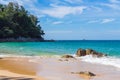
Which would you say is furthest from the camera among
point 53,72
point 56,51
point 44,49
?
point 44,49

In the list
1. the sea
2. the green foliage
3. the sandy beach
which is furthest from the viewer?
the green foliage

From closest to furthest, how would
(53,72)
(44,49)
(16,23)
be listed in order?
(53,72)
(44,49)
(16,23)

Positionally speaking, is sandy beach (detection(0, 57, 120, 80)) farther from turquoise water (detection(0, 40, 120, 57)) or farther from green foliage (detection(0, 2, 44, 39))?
green foliage (detection(0, 2, 44, 39))

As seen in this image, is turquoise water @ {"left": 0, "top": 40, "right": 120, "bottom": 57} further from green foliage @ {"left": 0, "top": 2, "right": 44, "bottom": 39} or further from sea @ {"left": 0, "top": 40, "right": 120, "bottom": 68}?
green foliage @ {"left": 0, "top": 2, "right": 44, "bottom": 39}

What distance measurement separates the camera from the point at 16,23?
349 feet

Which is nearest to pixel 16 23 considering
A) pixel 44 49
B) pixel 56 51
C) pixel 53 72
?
pixel 44 49

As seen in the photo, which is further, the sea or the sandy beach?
the sea

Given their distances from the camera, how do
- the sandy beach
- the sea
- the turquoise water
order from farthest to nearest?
the turquoise water → the sea → the sandy beach

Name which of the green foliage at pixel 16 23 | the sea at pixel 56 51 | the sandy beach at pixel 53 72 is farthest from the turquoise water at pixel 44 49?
the green foliage at pixel 16 23

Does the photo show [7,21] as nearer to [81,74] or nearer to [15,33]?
[15,33]

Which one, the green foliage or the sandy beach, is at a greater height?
the green foliage

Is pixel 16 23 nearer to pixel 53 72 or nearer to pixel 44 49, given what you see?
pixel 44 49

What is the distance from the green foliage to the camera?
10157 cm

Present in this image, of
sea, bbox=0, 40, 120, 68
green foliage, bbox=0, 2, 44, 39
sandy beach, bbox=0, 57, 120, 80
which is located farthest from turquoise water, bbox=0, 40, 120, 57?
green foliage, bbox=0, 2, 44, 39
